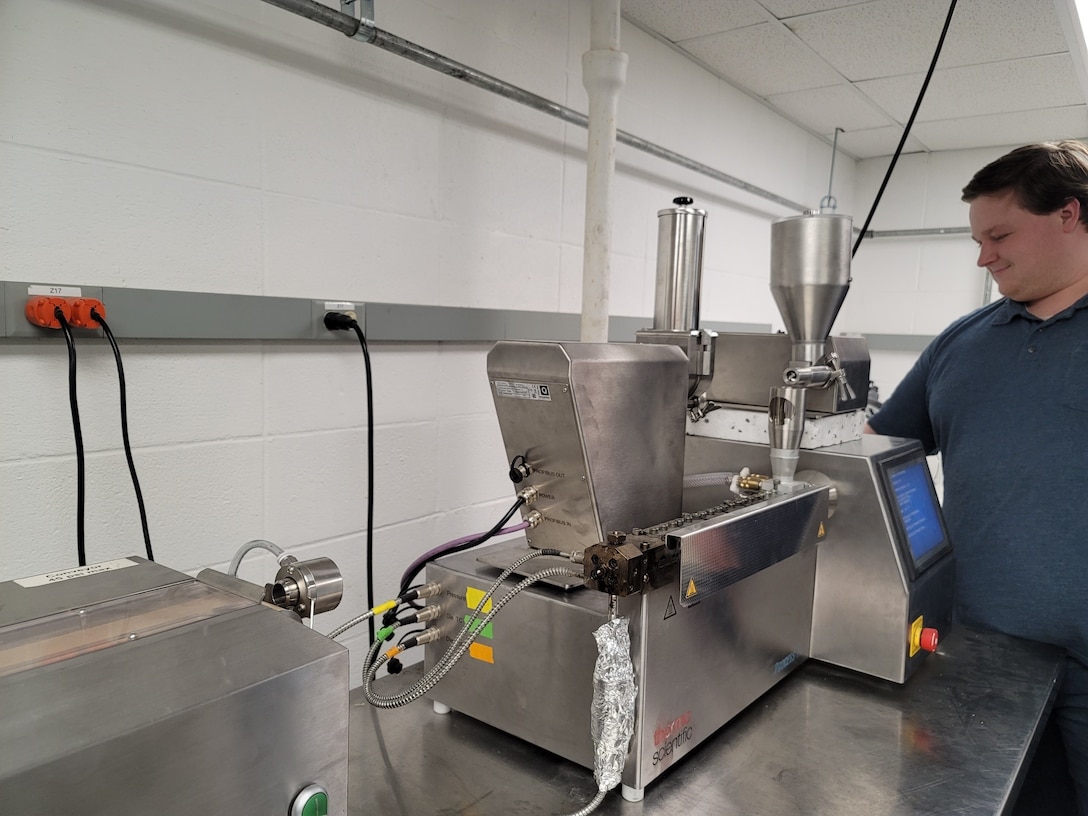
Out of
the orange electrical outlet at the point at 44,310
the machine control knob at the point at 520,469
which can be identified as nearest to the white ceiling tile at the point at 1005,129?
the machine control knob at the point at 520,469

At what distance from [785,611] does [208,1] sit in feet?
4.75

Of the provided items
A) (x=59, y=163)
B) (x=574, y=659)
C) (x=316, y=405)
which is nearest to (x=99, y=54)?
(x=59, y=163)

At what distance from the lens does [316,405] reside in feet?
5.11

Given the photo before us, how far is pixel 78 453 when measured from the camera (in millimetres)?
1171

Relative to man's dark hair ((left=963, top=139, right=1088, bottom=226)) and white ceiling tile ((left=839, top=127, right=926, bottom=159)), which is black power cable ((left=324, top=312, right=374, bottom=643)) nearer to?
man's dark hair ((left=963, top=139, right=1088, bottom=226))

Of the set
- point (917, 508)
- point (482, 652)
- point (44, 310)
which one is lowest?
point (482, 652)

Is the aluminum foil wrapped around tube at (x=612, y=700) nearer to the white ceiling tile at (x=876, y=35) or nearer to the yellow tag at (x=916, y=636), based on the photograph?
the yellow tag at (x=916, y=636)

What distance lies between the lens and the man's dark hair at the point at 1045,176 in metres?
1.37

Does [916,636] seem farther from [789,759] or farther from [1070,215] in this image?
[1070,215]

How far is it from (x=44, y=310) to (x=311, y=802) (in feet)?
3.10

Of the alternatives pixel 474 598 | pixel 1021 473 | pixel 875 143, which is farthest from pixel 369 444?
pixel 875 143

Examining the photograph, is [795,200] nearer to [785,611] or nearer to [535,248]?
[535,248]

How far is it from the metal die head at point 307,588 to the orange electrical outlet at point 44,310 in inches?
28.2

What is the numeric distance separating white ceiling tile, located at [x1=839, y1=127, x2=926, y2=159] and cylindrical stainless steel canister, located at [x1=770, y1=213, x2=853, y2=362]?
2999 millimetres
